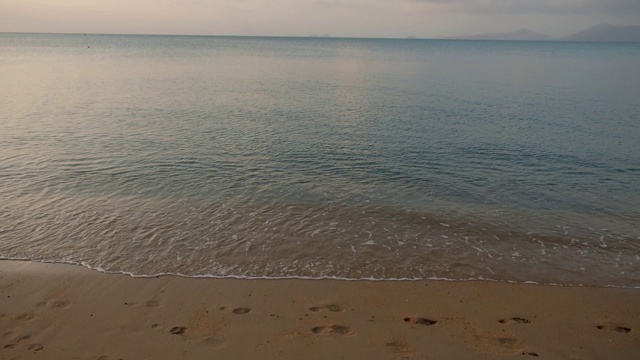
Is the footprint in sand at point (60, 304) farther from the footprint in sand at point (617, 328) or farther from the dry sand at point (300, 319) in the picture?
the footprint in sand at point (617, 328)

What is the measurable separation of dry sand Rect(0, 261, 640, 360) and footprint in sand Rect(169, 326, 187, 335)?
0.03 meters

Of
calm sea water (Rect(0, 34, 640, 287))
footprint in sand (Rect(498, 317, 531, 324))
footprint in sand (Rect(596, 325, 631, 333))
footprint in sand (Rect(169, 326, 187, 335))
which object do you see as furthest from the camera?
calm sea water (Rect(0, 34, 640, 287))

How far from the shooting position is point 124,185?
1781cm

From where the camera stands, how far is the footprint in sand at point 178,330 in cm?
874

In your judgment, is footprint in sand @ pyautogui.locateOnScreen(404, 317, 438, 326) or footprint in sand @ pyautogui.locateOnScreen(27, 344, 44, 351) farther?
footprint in sand @ pyautogui.locateOnScreen(404, 317, 438, 326)

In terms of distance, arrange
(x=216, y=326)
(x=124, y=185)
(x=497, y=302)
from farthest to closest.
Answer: (x=124, y=185), (x=497, y=302), (x=216, y=326)

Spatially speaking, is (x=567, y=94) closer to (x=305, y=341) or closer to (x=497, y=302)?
(x=497, y=302)

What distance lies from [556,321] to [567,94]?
1673 inches

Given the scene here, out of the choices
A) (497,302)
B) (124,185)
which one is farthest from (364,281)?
(124,185)

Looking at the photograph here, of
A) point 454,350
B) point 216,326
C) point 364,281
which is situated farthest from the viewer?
point 364,281

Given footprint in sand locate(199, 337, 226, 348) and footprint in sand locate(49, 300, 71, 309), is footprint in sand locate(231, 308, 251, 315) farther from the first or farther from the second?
footprint in sand locate(49, 300, 71, 309)

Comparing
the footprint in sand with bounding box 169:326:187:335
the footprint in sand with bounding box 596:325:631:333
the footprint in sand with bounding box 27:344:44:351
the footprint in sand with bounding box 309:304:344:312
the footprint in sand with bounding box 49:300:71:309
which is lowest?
the footprint in sand with bounding box 596:325:631:333

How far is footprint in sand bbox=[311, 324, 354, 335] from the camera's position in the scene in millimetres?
8773

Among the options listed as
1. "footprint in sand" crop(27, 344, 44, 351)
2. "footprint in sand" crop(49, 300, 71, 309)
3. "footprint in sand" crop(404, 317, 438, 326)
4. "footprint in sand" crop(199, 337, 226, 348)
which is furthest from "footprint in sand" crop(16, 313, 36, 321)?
"footprint in sand" crop(404, 317, 438, 326)
